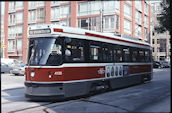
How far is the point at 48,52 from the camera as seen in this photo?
28.3ft

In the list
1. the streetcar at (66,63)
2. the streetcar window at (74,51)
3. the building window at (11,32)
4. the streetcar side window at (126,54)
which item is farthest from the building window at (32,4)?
the streetcar window at (74,51)

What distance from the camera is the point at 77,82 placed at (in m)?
9.13

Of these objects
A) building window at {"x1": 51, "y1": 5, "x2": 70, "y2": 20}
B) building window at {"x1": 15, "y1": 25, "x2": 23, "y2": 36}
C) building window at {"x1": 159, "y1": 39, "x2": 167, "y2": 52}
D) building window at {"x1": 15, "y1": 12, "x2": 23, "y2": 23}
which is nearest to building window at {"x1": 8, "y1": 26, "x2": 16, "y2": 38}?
building window at {"x1": 15, "y1": 25, "x2": 23, "y2": 36}

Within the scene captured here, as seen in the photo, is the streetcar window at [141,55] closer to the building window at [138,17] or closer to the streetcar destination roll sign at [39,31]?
the streetcar destination roll sign at [39,31]

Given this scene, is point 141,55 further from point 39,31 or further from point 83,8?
point 83,8

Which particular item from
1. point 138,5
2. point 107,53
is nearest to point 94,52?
point 107,53

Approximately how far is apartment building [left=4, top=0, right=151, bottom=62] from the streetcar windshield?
26767mm

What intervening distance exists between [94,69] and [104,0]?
3173cm

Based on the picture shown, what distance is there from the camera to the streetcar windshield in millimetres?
8625

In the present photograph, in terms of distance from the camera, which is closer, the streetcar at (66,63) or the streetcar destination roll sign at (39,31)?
the streetcar at (66,63)

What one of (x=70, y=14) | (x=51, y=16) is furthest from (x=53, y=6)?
(x=70, y=14)

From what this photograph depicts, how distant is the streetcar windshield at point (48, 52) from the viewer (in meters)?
8.62

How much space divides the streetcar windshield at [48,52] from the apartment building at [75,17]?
26.8 metres

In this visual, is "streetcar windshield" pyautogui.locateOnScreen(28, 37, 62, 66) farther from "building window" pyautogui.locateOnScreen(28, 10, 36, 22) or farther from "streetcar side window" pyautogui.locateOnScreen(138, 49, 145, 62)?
"building window" pyautogui.locateOnScreen(28, 10, 36, 22)
